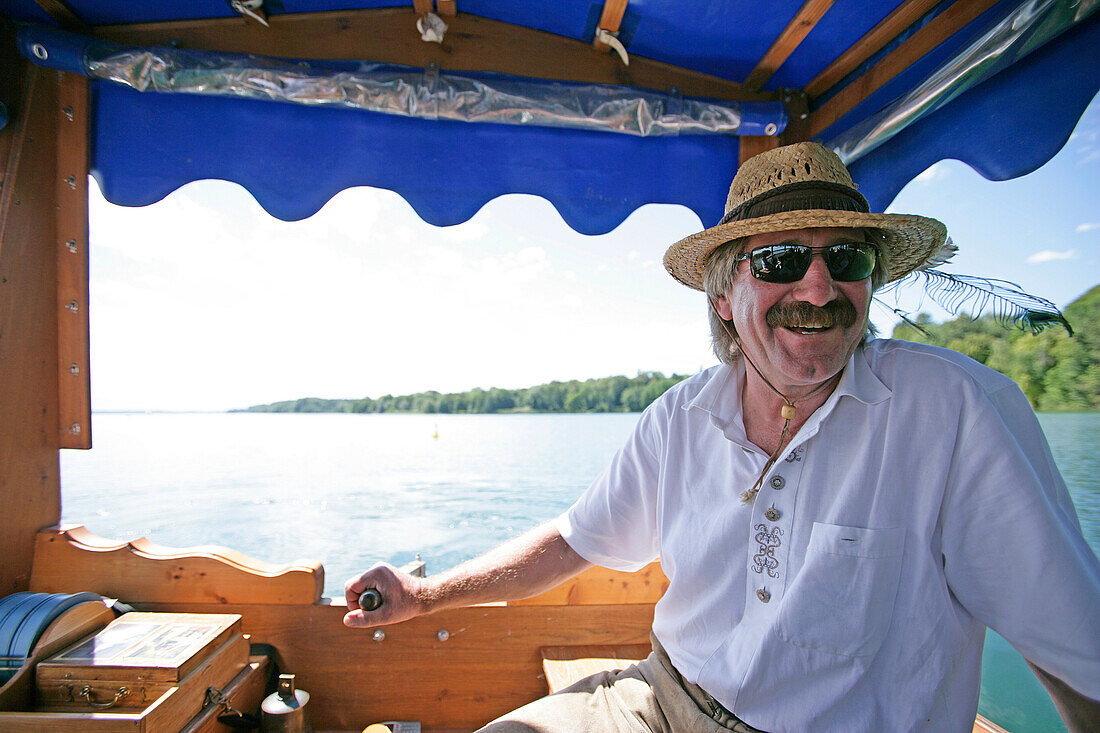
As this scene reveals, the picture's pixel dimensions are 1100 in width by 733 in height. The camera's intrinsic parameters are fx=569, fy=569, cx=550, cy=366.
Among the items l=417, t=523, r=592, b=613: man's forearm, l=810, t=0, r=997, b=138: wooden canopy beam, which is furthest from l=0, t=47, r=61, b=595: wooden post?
l=810, t=0, r=997, b=138: wooden canopy beam

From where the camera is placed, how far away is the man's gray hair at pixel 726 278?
4.43 ft

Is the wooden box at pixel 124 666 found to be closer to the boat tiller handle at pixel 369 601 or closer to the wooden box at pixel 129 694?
the wooden box at pixel 129 694

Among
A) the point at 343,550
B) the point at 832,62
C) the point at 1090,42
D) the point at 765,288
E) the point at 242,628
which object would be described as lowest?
the point at 343,550

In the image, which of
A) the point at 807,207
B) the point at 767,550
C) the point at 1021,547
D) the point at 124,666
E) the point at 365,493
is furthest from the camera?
the point at 365,493

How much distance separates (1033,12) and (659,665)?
1806mm

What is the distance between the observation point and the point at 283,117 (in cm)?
214

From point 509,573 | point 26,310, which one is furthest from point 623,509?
point 26,310

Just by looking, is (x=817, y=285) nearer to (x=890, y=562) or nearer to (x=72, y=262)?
(x=890, y=562)

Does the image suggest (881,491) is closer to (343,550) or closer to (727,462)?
(727,462)

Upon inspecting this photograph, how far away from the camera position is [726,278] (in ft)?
4.69

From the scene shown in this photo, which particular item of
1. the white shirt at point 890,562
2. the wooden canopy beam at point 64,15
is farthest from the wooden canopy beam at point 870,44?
the wooden canopy beam at point 64,15

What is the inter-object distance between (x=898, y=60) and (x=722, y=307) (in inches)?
48.6

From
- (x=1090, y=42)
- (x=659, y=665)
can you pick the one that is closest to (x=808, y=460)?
(x=659, y=665)

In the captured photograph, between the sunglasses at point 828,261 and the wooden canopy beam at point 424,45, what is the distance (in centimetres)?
140
